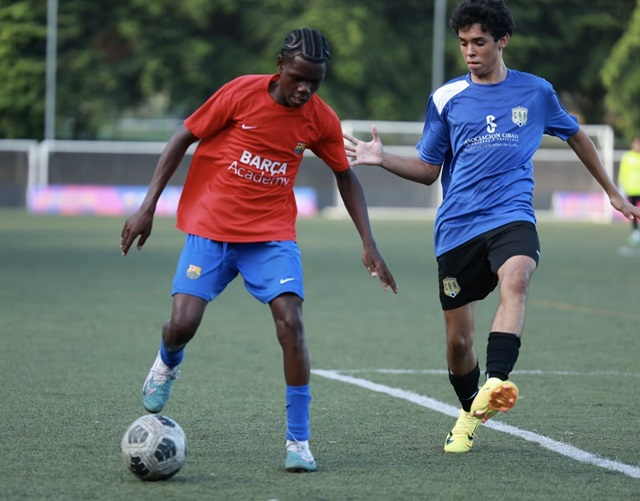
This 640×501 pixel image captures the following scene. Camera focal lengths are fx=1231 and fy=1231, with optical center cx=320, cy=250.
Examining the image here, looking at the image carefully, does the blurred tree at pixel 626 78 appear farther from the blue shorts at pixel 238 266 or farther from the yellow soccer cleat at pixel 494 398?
the yellow soccer cleat at pixel 494 398

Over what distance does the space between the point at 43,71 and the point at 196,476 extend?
1505 inches

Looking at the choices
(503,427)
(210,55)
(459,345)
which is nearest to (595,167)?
(459,345)

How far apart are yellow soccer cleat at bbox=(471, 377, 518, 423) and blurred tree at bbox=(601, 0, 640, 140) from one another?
1544 inches

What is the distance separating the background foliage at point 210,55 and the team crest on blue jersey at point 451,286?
1428 inches

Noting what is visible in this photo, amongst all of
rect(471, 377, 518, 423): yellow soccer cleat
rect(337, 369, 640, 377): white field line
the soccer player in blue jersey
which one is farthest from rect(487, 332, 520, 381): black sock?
rect(337, 369, 640, 377): white field line

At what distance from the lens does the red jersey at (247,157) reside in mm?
5766

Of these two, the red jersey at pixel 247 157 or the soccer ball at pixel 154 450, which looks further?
the red jersey at pixel 247 157

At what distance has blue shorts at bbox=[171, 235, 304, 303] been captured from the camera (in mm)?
5719

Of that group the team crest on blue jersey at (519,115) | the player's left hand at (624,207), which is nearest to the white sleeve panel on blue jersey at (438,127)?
the team crest on blue jersey at (519,115)

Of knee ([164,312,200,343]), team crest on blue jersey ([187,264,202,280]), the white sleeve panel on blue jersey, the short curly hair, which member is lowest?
knee ([164,312,200,343])

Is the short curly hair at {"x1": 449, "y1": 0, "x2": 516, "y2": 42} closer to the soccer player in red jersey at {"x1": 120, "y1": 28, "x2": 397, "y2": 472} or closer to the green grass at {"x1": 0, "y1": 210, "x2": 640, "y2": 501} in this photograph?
the soccer player in red jersey at {"x1": 120, "y1": 28, "x2": 397, "y2": 472}

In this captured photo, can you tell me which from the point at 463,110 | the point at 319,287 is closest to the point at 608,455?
the point at 463,110

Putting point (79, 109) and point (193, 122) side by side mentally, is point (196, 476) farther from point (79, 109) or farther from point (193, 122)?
point (79, 109)

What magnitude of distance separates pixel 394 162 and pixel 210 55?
124ft
